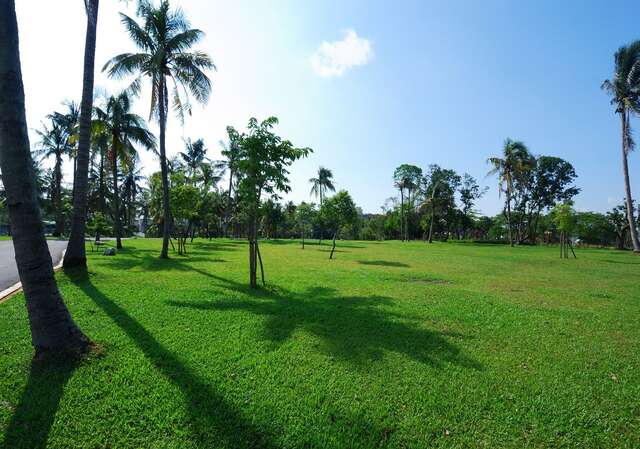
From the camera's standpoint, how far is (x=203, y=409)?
9.73ft

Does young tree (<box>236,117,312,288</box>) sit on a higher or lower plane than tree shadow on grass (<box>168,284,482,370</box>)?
higher

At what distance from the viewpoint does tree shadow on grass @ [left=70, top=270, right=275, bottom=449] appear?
2590 mm

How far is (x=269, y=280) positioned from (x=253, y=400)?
667cm

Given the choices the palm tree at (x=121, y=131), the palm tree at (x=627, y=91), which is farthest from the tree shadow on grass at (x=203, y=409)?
the palm tree at (x=627, y=91)

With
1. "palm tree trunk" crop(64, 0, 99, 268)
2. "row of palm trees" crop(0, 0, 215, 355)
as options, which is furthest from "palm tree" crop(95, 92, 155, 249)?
"palm tree trunk" crop(64, 0, 99, 268)

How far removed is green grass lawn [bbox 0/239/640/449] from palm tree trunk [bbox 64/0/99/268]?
3.67 m

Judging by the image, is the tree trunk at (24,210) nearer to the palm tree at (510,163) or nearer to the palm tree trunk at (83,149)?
the palm tree trunk at (83,149)

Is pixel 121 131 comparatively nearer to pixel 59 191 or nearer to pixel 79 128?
pixel 79 128

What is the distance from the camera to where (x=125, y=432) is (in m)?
2.69

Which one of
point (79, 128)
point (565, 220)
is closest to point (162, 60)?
point (79, 128)

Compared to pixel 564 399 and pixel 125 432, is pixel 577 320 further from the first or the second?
pixel 125 432

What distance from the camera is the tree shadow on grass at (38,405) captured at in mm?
2535

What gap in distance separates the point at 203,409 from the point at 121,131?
2110cm

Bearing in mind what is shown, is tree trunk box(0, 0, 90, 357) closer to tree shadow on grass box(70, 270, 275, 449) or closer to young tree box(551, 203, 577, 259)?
tree shadow on grass box(70, 270, 275, 449)
